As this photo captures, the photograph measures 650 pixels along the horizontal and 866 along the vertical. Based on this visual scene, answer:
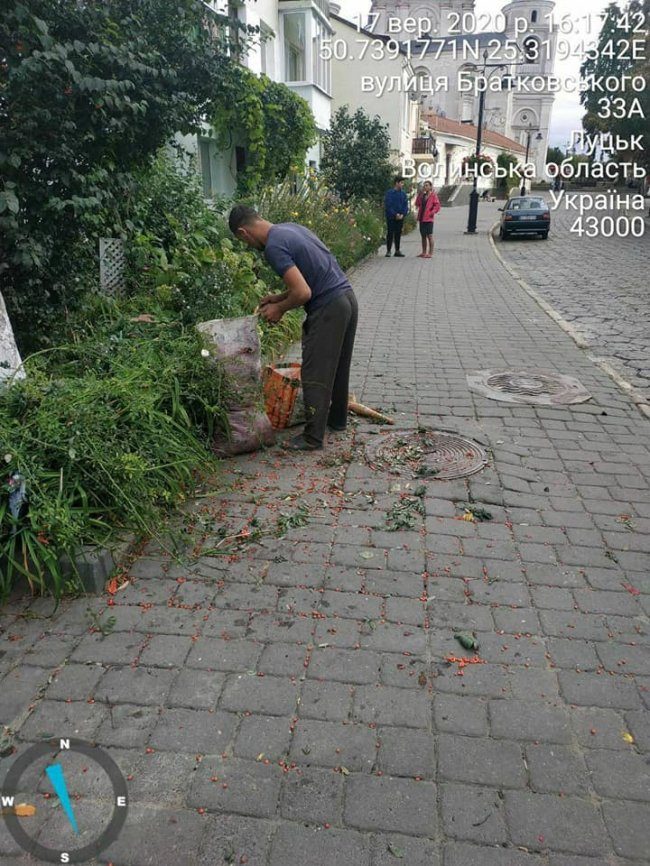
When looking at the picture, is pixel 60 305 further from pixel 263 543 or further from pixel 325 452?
pixel 263 543

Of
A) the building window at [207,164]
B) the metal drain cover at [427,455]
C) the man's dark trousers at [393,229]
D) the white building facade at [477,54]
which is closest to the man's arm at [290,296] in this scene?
the metal drain cover at [427,455]

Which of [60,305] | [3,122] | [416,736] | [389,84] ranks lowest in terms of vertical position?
[416,736]

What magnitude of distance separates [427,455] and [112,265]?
4008mm

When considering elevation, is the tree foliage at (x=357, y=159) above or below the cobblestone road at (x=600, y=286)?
above

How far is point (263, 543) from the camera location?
376cm

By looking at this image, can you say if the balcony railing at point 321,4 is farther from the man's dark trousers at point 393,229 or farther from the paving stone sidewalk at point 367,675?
the paving stone sidewalk at point 367,675

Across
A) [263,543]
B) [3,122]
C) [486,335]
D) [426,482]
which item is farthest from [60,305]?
[486,335]

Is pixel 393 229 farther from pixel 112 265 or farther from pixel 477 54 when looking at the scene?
pixel 477 54

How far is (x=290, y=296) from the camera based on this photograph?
455 centimetres

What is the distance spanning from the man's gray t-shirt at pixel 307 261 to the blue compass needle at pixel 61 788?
320 cm

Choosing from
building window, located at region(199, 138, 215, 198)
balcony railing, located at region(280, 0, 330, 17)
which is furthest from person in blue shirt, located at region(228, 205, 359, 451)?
balcony railing, located at region(280, 0, 330, 17)

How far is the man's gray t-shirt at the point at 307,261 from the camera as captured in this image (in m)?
4.50

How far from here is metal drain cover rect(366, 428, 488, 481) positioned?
4707 mm

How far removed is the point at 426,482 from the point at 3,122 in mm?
3678
